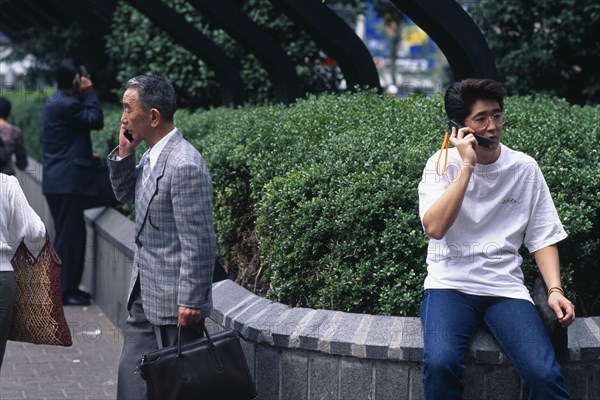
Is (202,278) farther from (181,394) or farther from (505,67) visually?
(505,67)

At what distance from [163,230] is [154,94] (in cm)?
56

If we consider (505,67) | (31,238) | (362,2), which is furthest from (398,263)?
(362,2)

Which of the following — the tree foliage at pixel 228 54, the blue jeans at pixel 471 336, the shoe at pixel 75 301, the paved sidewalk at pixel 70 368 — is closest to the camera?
the blue jeans at pixel 471 336

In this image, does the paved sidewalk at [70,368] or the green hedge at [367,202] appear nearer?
the green hedge at [367,202]

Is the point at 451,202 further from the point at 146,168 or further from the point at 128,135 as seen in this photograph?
the point at 128,135

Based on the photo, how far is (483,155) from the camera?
4.77 meters

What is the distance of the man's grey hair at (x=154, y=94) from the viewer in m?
4.71

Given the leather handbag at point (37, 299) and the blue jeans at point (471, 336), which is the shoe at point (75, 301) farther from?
the blue jeans at point (471, 336)

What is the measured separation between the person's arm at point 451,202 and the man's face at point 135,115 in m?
1.21

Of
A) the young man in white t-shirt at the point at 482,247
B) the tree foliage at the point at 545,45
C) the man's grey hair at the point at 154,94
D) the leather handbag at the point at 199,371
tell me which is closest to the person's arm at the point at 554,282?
the young man in white t-shirt at the point at 482,247

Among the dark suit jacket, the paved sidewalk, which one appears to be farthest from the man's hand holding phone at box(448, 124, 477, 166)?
the dark suit jacket

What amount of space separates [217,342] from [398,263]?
3.52 feet

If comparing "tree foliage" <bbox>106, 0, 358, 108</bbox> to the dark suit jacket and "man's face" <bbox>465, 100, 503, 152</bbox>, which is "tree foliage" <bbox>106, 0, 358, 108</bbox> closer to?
the dark suit jacket

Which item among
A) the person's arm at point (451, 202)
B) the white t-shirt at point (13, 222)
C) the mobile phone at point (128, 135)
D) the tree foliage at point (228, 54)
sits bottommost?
the white t-shirt at point (13, 222)
